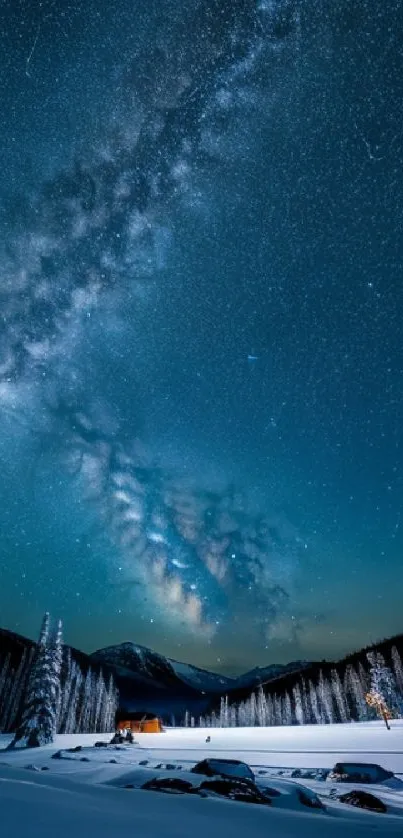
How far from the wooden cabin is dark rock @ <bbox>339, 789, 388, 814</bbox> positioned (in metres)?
52.2

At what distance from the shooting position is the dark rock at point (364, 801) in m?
13.7

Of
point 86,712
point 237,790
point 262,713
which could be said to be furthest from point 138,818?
point 262,713

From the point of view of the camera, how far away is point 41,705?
35.4m

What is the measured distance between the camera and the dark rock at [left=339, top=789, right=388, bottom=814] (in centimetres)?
1365

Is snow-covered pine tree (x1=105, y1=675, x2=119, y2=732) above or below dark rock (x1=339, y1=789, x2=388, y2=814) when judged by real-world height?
above

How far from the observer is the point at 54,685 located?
36719 millimetres

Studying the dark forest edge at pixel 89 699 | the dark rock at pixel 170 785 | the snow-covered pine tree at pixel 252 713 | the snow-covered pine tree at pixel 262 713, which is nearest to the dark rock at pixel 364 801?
the dark rock at pixel 170 785

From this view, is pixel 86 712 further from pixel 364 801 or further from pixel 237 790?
pixel 364 801

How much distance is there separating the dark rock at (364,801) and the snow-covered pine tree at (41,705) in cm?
3003

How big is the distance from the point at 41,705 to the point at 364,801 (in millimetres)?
31190

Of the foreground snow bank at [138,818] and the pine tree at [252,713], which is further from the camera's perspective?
the pine tree at [252,713]

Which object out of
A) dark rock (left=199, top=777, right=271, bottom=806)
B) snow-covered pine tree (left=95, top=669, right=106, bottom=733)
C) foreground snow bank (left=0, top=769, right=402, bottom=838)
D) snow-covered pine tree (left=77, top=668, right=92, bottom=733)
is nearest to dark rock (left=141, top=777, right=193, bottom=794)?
dark rock (left=199, top=777, right=271, bottom=806)

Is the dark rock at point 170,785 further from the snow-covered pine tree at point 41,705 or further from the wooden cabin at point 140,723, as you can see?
the wooden cabin at point 140,723

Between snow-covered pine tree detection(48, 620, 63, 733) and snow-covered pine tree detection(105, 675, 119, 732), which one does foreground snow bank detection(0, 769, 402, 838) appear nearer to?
snow-covered pine tree detection(48, 620, 63, 733)
